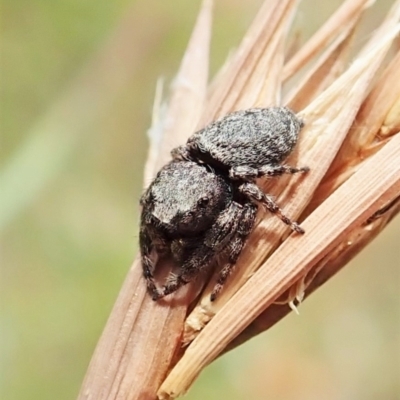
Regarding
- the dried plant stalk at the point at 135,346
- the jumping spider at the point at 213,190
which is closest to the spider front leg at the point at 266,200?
the jumping spider at the point at 213,190

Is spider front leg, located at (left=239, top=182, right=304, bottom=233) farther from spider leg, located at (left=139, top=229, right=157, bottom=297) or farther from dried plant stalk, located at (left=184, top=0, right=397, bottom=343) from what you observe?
spider leg, located at (left=139, top=229, right=157, bottom=297)

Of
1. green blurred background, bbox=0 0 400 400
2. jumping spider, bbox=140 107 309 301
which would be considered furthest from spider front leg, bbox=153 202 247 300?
green blurred background, bbox=0 0 400 400

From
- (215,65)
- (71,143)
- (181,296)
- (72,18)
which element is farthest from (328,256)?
(72,18)

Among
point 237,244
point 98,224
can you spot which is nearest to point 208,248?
point 237,244

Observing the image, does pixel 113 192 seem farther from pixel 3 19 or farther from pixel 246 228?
pixel 246 228

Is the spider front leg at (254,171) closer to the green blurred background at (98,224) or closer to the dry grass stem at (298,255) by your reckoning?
the dry grass stem at (298,255)

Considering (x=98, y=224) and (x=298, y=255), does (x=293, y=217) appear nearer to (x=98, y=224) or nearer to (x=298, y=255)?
(x=298, y=255)
